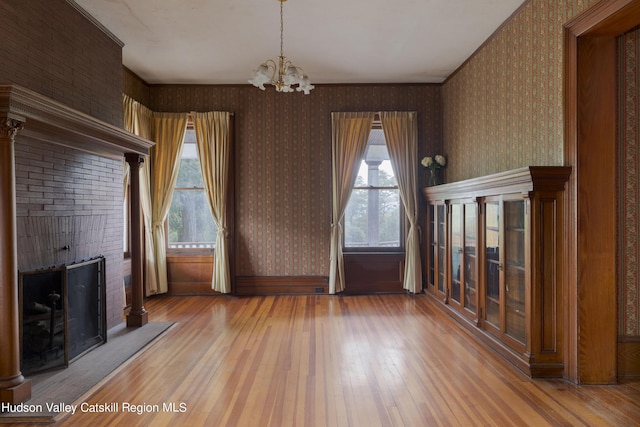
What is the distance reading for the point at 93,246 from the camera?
13.7 ft

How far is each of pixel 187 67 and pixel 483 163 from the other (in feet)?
13.2

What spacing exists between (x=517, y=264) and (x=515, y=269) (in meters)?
0.05

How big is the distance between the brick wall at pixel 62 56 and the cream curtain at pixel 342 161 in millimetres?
2985

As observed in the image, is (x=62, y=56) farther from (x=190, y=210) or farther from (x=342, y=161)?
(x=342, y=161)

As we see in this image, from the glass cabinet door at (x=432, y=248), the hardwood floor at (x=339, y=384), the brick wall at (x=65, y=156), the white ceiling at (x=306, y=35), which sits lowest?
the hardwood floor at (x=339, y=384)

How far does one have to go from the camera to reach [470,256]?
15.0ft

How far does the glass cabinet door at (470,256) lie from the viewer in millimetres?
4414

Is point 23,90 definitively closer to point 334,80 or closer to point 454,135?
point 334,80

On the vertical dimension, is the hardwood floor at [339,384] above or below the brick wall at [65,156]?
below

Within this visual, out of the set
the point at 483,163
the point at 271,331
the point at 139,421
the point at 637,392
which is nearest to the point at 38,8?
the point at 139,421

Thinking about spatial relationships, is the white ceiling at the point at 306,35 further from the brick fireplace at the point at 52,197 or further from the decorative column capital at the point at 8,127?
the decorative column capital at the point at 8,127


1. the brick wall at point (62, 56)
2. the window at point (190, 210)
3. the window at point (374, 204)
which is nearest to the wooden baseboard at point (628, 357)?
the window at point (374, 204)

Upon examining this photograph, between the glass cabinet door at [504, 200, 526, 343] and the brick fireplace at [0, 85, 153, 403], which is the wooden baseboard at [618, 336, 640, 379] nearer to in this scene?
the glass cabinet door at [504, 200, 526, 343]

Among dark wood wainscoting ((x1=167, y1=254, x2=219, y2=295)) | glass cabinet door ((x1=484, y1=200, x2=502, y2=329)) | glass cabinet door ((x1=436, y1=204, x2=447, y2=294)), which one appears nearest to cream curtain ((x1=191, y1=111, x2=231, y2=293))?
dark wood wainscoting ((x1=167, y1=254, x2=219, y2=295))
